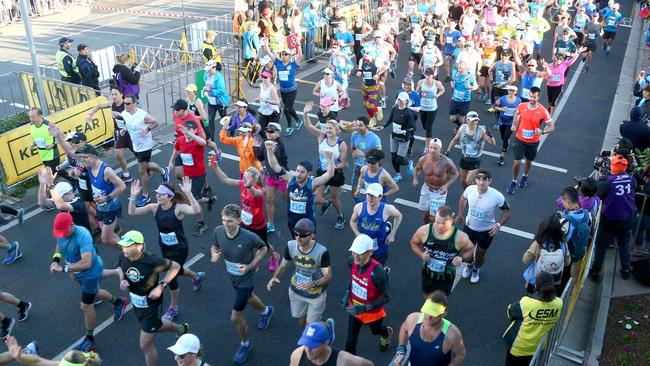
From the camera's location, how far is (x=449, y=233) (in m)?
6.60

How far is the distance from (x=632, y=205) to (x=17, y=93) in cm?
1564

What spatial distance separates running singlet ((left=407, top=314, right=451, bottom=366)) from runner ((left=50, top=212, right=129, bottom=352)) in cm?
378

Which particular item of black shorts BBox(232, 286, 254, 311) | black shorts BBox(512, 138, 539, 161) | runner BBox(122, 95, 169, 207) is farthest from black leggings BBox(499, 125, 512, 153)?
black shorts BBox(232, 286, 254, 311)

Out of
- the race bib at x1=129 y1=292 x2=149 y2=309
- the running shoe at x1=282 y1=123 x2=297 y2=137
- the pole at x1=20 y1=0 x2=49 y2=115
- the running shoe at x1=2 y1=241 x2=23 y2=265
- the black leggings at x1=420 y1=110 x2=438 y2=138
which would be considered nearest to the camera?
the race bib at x1=129 y1=292 x2=149 y2=309

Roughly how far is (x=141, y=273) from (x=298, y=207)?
2.55 meters

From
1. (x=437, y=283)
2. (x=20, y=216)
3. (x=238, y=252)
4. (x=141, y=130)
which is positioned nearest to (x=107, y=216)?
(x=141, y=130)

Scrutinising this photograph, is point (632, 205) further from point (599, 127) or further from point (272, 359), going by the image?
point (599, 127)

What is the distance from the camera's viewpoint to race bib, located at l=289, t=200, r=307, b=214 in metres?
8.14

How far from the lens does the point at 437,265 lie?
677cm

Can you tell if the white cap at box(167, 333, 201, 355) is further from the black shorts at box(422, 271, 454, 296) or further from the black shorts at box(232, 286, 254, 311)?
the black shorts at box(422, 271, 454, 296)

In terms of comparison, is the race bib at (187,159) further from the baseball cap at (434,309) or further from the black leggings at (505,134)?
the black leggings at (505,134)

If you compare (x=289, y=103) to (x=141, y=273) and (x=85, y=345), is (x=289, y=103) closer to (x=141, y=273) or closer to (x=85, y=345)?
(x=85, y=345)

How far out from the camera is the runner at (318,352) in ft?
15.7

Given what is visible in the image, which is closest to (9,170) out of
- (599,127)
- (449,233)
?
(449,233)
